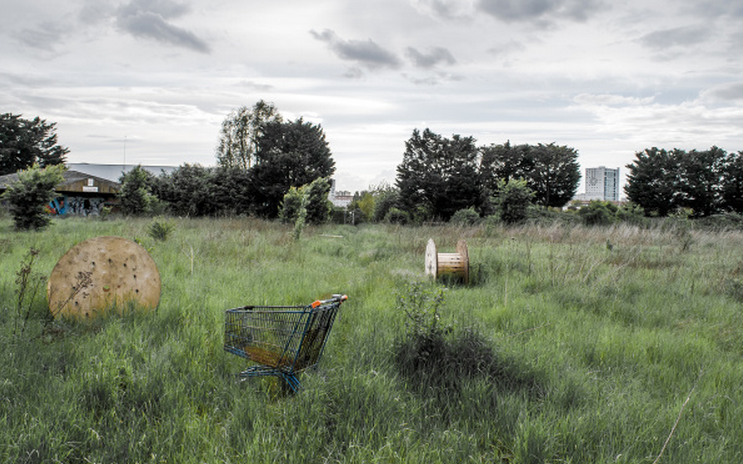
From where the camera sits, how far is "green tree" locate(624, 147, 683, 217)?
123 ft

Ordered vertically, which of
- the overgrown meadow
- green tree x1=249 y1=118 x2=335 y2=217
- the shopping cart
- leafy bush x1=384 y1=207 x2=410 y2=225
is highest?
green tree x1=249 y1=118 x2=335 y2=217

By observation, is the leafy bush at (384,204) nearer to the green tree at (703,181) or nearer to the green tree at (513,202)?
the green tree at (513,202)

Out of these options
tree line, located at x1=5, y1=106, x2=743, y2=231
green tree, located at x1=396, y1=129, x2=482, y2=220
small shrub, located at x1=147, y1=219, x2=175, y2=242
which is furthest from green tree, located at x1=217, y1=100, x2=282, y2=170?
small shrub, located at x1=147, y1=219, x2=175, y2=242

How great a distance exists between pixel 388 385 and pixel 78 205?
29479 millimetres

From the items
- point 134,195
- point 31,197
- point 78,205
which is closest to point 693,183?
point 134,195

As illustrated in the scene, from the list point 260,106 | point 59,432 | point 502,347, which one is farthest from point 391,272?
point 260,106

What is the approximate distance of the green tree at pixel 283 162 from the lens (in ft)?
97.0

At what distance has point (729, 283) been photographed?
739 cm

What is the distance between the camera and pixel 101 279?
495 centimetres

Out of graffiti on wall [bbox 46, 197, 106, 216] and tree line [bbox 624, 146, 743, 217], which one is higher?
tree line [bbox 624, 146, 743, 217]

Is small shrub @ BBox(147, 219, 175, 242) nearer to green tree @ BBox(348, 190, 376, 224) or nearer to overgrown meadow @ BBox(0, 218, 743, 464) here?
overgrown meadow @ BBox(0, 218, 743, 464)

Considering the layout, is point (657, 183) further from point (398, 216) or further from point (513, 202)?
point (398, 216)

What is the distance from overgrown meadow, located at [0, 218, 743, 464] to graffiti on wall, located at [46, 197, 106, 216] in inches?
896

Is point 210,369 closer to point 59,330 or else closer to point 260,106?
point 59,330
